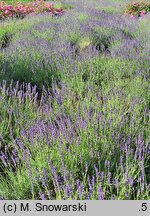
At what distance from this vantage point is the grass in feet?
7.01

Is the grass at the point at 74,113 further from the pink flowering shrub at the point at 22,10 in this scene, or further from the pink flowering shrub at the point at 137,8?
the pink flowering shrub at the point at 137,8

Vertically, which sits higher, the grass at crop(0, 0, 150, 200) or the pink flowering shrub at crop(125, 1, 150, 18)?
the grass at crop(0, 0, 150, 200)

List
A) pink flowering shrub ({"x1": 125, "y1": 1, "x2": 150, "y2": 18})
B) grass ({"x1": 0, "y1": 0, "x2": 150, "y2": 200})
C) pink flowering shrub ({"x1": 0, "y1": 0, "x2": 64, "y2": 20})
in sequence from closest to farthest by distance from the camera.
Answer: grass ({"x1": 0, "y1": 0, "x2": 150, "y2": 200}) < pink flowering shrub ({"x1": 0, "y1": 0, "x2": 64, "y2": 20}) < pink flowering shrub ({"x1": 125, "y1": 1, "x2": 150, "y2": 18})

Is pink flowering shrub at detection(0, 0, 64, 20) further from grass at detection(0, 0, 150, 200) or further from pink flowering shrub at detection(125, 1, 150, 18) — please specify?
pink flowering shrub at detection(125, 1, 150, 18)

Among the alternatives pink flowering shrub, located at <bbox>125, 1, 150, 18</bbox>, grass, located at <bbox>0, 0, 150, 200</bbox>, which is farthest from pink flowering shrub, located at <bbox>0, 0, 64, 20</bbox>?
pink flowering shrub, located at <bbox>125, 1, 150, 18</bbox>

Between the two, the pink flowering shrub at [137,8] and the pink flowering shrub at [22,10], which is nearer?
the pink flowering shrub at [22,10]

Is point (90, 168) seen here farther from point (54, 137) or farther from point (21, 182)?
point (21, 182)

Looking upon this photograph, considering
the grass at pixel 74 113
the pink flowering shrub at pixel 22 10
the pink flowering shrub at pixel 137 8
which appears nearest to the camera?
the grass at pixel 74 113

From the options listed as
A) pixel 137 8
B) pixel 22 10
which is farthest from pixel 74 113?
pixel 137 8

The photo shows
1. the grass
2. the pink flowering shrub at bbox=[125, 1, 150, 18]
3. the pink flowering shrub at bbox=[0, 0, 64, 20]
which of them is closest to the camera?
the grass

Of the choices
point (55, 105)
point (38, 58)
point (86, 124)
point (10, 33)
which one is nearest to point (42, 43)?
point (38, 58)

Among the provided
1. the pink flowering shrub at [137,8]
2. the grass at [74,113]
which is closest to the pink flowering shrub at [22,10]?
the grass at [74,113]

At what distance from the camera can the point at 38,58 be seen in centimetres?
498

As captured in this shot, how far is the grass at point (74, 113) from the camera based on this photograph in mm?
2137
